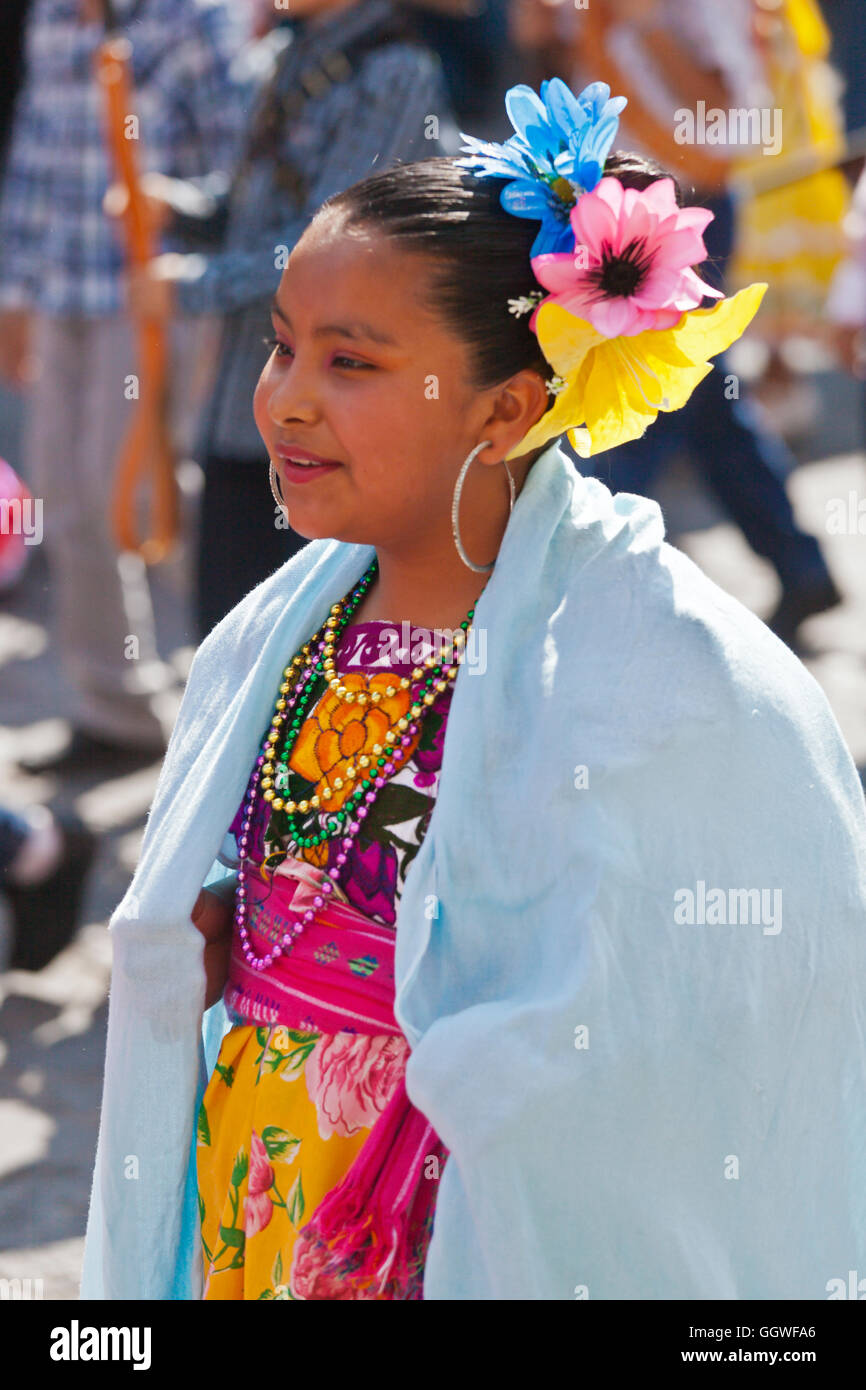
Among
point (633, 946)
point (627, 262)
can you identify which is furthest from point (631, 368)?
point (633, 946)

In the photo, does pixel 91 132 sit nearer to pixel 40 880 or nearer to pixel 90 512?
pixel 90 512

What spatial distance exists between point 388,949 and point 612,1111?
1.00ft

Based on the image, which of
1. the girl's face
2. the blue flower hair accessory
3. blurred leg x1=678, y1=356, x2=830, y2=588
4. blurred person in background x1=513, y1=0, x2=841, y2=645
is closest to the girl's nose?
the girl's face

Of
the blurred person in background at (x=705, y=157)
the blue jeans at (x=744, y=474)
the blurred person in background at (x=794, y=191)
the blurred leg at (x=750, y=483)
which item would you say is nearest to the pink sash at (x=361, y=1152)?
the blurred person in background at (x=705, y=157)

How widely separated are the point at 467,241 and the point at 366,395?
200 millimetres

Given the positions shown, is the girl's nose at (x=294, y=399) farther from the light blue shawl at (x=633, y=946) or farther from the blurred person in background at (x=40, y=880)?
the blurred person in background at (x=40, y=880)

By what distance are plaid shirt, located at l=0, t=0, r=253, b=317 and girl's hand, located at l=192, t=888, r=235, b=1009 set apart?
3158 mm

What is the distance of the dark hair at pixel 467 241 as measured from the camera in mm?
1916

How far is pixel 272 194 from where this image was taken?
12.7 feet

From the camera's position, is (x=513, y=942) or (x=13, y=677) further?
(x=13, y=677)
